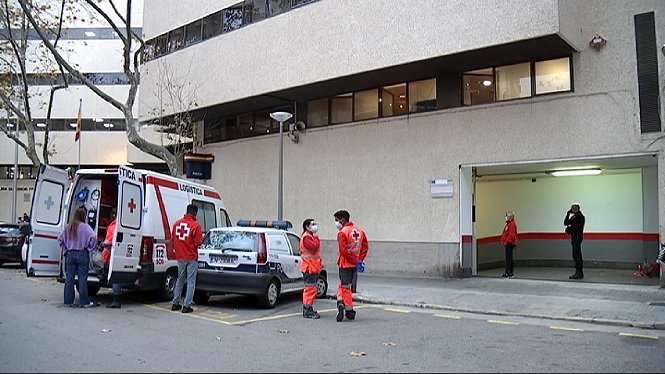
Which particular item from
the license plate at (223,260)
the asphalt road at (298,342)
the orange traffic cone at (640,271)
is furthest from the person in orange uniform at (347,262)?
the orange traffic cone at (640,271)

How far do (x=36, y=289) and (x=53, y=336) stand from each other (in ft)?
21.9

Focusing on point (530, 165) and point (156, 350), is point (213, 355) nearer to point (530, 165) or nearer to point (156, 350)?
point (156, 350)

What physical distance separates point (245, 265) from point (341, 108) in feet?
30.6

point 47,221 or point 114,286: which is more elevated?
point 47,221

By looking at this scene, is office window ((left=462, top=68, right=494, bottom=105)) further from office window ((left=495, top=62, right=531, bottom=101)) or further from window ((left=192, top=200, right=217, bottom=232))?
window ((left=192, top=200, right=217, bottom=232))

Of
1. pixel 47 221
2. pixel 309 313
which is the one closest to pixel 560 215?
pixel 309 313

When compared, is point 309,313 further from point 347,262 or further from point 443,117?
point 443,117

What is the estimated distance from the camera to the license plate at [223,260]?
10.9 metres

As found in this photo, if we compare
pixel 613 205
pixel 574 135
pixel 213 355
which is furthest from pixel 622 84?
pixel 213 355

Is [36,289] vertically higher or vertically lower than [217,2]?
lower

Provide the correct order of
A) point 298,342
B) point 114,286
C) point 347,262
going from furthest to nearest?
point 114,286, point 347,262, point 298,342

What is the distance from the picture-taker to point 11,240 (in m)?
19.5

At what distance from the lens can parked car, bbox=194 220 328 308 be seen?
10.7 m

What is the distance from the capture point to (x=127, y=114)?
1739cm
